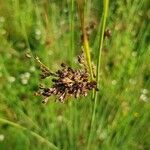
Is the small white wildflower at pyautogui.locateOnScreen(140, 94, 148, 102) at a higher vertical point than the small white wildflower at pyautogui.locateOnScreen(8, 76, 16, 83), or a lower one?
lower

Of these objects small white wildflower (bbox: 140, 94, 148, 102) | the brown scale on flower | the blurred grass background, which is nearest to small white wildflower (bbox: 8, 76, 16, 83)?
the blurred grass background

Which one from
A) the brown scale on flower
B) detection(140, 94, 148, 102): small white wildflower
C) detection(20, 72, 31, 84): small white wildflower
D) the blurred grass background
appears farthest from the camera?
detection(20, 72, 31, 84): small white wildflower

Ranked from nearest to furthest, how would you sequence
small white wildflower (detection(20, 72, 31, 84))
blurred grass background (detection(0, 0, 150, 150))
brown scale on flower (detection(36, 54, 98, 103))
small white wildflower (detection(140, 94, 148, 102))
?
1. brown scale on flower (detection(36, 54, 98, 103))
2. blurred grass background (detection(0, 0, 150, 150))
3. small white wildflower (detection(140, 94, 148, 102))
4. small white wildflower (detection(20, 72, 31, 84))

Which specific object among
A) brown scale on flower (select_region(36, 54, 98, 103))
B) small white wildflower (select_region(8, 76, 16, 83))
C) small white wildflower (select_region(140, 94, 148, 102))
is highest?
small white wildflower (select_region(8, 76, 16, 83))

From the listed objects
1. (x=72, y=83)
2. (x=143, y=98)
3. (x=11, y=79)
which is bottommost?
(x=72, y=83)

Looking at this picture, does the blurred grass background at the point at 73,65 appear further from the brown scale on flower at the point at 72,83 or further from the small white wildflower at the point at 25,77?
the brown scale on flower at the point at 72,83

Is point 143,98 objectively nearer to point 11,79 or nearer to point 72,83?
point 11,79

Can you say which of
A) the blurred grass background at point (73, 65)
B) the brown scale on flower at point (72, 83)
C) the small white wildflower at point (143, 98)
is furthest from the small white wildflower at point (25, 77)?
the brown scale on flower at point (72, 83)

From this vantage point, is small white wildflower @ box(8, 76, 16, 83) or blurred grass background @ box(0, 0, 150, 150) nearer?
blurred grass background @ box(0, 0, 150, 150)

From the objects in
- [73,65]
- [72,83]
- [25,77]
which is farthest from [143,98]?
[72,83]

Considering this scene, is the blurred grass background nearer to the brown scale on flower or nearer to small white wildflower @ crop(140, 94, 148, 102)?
small white wildflower @ crop(140, 94, 148, 102)
